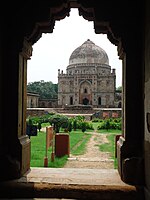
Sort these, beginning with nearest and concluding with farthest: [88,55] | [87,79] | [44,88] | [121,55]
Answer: [121,55] → [87,79] → [88,55] → [44,88]

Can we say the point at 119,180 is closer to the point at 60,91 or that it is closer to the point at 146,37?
the point at 146,37

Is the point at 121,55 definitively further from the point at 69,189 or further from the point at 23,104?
the point at 69,189

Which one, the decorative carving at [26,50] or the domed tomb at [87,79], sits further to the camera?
the domed tomb at [87,79]

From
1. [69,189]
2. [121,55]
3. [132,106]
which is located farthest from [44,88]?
[69,189]

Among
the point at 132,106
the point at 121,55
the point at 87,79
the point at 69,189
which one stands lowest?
the point at 69,189

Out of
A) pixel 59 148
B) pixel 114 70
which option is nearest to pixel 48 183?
pixel 59 148

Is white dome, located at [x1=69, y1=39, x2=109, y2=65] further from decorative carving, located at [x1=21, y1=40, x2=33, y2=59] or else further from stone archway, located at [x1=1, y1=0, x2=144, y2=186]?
stone archway, located at [x1=1, y1=0, x2=144, y2=186]

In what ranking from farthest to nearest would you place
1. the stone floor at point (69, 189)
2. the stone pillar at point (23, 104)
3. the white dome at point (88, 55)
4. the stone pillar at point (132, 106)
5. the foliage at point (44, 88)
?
the foliage at point (44, 88) → the white dome at point (88, 55) → the stone pillar at point (23, 104) → the stone pillar at point (132, 106) → the stone floor at point (69, 189)

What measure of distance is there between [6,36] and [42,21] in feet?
1.59

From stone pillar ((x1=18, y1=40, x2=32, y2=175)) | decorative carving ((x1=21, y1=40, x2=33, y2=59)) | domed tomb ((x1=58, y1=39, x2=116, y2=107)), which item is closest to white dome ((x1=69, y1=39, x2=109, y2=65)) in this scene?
domed tomb ((x1=58, y1=39, x2=116, y2=107))

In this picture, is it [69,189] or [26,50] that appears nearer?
[69,189]

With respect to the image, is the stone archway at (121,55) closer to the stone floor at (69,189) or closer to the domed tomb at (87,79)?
the stone floor at (69,189)

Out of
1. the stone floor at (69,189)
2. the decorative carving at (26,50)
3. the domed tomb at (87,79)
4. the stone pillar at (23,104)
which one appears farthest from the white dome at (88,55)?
the stone floor at (69,189)

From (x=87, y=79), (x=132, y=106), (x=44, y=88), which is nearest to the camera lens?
(x=132, y=106)
